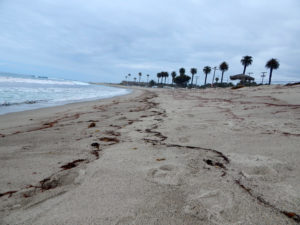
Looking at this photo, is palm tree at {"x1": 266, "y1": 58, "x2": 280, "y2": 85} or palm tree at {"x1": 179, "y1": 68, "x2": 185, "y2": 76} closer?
palm tree at {"x1": 266, "y1": 58, "x2": 280, "y2": 85}

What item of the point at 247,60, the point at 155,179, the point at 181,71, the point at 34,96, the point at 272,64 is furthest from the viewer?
the point at 181,71

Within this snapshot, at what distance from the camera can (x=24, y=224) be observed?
1.05 m

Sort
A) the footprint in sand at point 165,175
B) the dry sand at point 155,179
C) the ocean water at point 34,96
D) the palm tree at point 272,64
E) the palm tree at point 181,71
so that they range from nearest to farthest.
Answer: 1. the dry sand at point 155,179
2. the footprint in sand at point 165,175
3. the ocean water at point 34,96
4. the palm tree at point 272,64
5. the palm tree at point 181,71

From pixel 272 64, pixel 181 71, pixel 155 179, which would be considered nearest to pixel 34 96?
pixel 155 179

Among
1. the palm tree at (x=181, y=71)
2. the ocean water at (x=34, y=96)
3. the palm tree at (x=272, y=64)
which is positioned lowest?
the ocean water at (x=34, y=96)

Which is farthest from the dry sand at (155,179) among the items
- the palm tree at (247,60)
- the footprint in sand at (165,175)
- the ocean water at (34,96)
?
the palm tree at (247,60)

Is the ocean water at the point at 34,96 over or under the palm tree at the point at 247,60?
under

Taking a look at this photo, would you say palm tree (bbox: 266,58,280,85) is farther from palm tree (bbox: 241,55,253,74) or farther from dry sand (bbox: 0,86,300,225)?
dry sand (bbox: 0,86,300,225)

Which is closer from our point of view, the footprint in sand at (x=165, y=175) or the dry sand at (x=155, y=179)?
the dry sand at (x=155, y=179)

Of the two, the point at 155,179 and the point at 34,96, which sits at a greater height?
the point at 155,179

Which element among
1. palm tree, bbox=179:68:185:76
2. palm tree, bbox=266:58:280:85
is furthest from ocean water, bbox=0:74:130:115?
palm tree, bbox=179:68:185:76

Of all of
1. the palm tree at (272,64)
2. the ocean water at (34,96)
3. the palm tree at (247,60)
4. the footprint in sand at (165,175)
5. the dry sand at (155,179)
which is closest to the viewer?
the dry sand at (155,179)

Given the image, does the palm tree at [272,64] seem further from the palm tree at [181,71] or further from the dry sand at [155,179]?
the palm tree at [181,71]

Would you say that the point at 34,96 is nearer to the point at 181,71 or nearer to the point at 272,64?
the point at 272,64
